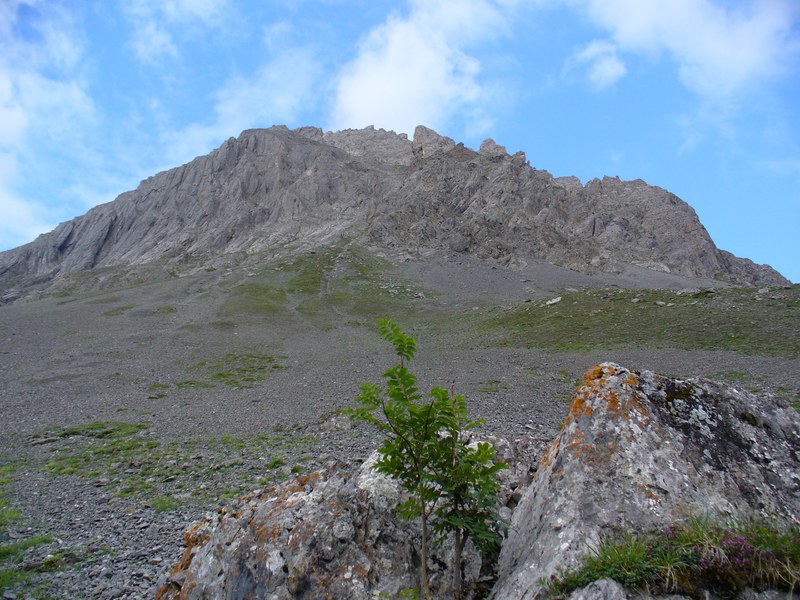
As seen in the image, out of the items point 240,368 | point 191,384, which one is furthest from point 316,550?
point 240,368

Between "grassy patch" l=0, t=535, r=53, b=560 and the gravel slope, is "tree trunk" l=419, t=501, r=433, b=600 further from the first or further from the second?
"grassy patch" l=0, t=535, r=53, b=560

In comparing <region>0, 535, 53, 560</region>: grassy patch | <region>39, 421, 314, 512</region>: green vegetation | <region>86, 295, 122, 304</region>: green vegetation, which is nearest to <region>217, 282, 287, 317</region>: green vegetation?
<region>86, 295, 122, 304</region>: green vegetation

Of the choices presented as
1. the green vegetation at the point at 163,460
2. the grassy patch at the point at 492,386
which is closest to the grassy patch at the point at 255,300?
Answer: the grassy patch at the point at 492,386

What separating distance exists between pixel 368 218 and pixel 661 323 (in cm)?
10395

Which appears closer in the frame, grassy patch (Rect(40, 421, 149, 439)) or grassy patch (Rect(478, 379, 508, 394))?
grassy patch (Rect(40, 421, 149, 439))

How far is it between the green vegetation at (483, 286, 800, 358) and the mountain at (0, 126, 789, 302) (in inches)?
2288

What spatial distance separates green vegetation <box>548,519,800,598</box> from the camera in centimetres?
344

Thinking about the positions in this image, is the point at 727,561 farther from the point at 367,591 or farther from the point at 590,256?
the point at 590,256

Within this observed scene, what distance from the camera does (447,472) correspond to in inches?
189

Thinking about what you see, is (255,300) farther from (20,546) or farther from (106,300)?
(20,546)

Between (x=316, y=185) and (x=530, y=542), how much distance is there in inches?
6297

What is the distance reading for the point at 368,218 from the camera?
14012cm

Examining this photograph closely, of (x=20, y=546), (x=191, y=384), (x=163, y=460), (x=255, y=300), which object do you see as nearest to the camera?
(x=20, y=546)

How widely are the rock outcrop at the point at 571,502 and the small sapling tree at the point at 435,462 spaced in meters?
0.49
